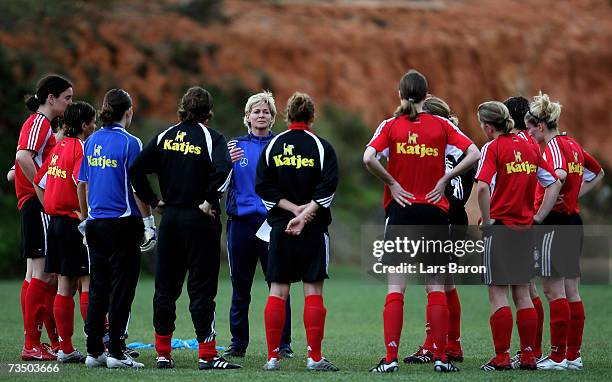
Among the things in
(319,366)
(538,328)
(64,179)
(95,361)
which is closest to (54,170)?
(64,179)

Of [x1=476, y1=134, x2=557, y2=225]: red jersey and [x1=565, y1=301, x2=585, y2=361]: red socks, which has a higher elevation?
[x1=476, y1=134, x2=557, y2=225]: red jersey

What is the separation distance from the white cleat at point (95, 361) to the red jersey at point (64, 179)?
4.15 feet

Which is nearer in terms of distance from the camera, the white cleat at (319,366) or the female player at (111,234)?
the white cleat at (319,366)

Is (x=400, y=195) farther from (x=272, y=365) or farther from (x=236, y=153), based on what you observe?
(x=236, y=153)

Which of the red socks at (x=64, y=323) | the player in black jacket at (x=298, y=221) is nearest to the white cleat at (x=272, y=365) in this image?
the player in black jacket at (x=298, y=221)

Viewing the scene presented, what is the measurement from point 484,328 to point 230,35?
98.3 feet

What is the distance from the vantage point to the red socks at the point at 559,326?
884cm

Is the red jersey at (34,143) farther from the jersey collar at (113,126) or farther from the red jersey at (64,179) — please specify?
the jersey collar at (113,126)

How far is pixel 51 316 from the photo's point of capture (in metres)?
9.61

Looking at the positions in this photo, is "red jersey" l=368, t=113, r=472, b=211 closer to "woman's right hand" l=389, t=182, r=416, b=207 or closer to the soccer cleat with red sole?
"woman's right hand" l=389, t=182, r=416, b=207

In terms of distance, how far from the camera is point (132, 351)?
31.2 ft

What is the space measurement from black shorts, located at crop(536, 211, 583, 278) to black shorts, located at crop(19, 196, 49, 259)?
174 inches

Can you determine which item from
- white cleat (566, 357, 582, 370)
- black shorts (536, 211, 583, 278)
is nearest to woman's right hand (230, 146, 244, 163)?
black shorts (536, 211, 583, 278)

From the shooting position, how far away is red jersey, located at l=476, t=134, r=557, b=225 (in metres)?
8.62
